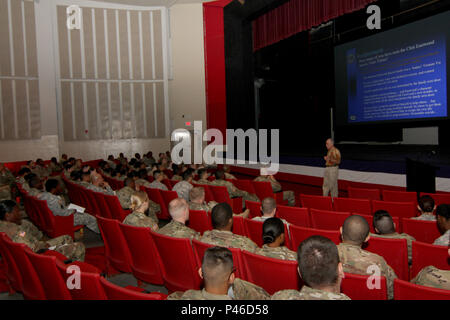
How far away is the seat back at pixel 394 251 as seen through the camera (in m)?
2.77

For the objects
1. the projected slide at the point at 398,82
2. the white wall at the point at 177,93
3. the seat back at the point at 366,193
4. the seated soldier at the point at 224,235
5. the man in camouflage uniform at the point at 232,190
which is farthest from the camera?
the white wall at the point at 177,93

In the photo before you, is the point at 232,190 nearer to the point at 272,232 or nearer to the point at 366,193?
the point at 366,193

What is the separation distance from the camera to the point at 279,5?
41.6ft

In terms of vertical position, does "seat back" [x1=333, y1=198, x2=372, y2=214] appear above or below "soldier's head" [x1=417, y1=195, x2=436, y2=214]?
below

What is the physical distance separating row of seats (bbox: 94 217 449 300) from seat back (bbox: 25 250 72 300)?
2.61 ft

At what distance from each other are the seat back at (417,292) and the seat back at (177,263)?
1.46m

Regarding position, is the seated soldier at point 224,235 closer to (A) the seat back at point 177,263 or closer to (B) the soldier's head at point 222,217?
(B) the soldier's head at point 222,217

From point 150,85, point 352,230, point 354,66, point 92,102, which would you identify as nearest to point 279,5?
point 354,66

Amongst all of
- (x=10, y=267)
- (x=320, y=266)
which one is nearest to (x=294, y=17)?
(x=10, y=267)

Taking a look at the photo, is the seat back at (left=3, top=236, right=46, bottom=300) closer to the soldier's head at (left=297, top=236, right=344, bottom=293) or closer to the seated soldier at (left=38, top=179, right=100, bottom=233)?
the soldier's head at (left=297, top=236, right=344, bottom=293)

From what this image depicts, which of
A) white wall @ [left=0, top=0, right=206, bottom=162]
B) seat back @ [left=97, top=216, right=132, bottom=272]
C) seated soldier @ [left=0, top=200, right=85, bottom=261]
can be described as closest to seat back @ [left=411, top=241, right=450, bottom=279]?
seat back @ [left=97, top=216, right=132, bottom=272]

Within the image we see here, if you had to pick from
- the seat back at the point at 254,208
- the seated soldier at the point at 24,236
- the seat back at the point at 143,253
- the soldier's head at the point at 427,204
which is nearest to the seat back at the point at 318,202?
the seat back at the point at 254,208

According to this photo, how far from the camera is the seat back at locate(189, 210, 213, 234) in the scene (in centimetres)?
418
